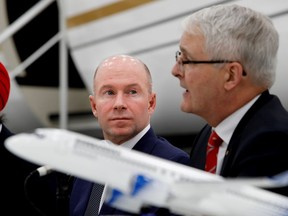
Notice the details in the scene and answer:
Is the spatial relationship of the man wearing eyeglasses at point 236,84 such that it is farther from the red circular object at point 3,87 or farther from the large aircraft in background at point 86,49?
the large aircraft in background at point 86,49

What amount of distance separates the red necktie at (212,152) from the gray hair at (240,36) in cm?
13

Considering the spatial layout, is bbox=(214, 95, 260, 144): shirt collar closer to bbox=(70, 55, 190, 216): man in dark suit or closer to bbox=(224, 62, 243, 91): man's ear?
bbox=(224, 62, 243, 91): man's ear

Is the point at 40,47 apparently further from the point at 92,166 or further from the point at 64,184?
the point at 92,166

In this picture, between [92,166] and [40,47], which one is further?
[40,47]

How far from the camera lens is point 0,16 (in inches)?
149

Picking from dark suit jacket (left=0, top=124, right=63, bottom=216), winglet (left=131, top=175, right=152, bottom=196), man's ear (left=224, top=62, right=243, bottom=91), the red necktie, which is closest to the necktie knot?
the red necktie

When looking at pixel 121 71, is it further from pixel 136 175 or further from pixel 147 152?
pixel 136 175

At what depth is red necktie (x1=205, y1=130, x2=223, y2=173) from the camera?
1.19 m

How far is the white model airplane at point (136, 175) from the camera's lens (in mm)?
832

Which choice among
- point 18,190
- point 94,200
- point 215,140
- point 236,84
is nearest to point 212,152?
point 215,140

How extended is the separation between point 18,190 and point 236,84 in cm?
69

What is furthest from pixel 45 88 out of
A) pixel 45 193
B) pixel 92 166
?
pixel 92 166

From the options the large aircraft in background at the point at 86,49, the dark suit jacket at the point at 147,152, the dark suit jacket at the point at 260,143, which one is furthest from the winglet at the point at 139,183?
the large aircraft in background at the point at 86,49

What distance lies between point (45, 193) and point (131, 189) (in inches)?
33.3
